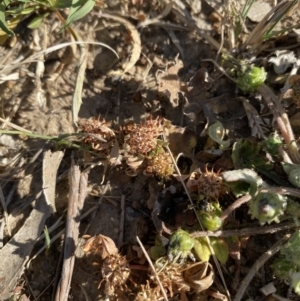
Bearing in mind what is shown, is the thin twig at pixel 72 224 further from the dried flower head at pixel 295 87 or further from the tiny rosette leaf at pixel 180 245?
the dried flower head at pixel 295 87

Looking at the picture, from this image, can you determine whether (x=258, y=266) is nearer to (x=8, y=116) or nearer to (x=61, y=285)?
(x=61, y=285)

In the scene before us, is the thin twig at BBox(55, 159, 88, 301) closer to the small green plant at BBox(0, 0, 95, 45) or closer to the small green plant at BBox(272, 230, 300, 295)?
the small green plant at BBox(0, 0, 95, 45)

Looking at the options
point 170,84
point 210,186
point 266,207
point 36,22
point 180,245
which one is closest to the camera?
point 266,207

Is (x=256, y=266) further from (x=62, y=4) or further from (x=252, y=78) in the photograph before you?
(x=62, y=4)

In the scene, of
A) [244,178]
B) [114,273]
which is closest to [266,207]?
[244,178]

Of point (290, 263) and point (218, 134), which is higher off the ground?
point (218, 134)

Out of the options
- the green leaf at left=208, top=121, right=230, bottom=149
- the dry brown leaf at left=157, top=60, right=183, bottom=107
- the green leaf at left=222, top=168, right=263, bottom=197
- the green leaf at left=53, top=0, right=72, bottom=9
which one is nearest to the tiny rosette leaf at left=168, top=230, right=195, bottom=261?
the green leaf at left=222, top=168, right=263, bottom=197

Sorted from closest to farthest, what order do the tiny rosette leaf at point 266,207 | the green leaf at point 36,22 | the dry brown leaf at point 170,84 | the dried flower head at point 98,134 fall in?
the tiny rosette leaf at point 266,207
the dried flower head at point 98,134
the dry brown leaf at point 170,84
the green leaf at point 36,22

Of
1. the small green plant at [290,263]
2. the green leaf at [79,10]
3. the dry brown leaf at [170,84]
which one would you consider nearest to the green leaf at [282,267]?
the small green plant at [290,263]
